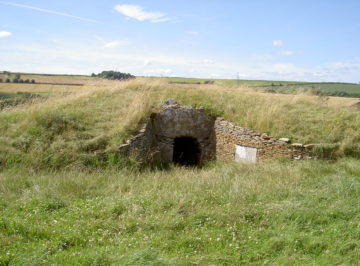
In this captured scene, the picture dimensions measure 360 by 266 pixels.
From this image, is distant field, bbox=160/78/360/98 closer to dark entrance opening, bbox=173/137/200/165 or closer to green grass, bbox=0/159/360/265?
dark entrance opening, bbox=173/137/200/165

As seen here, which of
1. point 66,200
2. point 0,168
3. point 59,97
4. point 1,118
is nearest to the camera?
point 66,200

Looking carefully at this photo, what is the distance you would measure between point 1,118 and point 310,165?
28.6ft

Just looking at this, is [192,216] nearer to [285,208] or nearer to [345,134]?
[285,208]

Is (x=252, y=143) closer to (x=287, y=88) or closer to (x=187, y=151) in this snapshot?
(x=187, y=151)

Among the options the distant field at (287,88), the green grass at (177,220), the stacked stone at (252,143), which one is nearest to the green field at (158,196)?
the green grass at (177,220)

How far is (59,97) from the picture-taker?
38.5 feet

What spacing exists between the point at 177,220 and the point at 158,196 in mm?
1027

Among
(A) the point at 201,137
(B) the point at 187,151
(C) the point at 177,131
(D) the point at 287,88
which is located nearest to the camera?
(C) the point at 177,131

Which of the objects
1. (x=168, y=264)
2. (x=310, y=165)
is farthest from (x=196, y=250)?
(x=310, y=165)

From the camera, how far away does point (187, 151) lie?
11977mm

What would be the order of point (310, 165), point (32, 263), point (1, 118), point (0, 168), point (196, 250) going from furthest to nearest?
point (1, 118) < point (310, 165) < point (0, 168) < point (196, 250) < point (32, 263)

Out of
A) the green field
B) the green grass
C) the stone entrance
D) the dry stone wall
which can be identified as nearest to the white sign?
the dry stone wall

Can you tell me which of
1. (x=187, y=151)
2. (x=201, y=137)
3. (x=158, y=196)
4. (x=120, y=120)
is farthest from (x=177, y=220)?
(x=187, y=151)

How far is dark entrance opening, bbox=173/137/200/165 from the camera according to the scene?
11398mm
